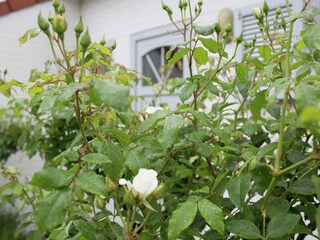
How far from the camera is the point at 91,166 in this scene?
2.49 ft

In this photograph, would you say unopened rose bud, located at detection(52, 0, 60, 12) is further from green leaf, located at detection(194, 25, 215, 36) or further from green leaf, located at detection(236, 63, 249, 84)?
green leaf, located at detection(236, 63, 249, 84)

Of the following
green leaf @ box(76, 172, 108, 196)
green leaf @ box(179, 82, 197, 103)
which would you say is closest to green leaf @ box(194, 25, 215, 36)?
green leaf @ box(179, 82, 197, 103)

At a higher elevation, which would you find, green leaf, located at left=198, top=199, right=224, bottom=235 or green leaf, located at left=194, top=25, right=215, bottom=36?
green leaf, located at left=194, top=25, right=215, bottom=36

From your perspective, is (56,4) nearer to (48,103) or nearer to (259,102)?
(48,103)

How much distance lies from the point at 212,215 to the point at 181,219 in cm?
5

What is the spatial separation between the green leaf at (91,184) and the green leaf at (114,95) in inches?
6.4

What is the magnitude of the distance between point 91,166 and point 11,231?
153 cm

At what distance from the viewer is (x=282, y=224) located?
0.57 metres

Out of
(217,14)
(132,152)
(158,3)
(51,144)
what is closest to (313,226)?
(132,152)

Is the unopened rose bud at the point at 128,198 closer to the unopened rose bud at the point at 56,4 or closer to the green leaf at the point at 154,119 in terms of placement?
the green leaf at the point at 154,119

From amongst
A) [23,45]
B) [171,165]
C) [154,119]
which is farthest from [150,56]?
[154,119]

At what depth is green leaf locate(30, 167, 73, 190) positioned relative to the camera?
0.51m

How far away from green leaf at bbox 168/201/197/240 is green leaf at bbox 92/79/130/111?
8.9 inches

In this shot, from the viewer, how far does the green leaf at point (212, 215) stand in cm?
56
